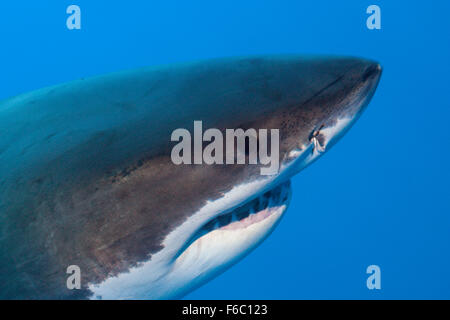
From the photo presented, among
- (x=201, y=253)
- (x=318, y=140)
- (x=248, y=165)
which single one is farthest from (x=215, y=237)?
(x=318, y=140)

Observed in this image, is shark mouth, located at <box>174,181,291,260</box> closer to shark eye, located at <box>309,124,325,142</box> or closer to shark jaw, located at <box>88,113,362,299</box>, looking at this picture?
shark jaw, located at <box>88,113,362,299</box>

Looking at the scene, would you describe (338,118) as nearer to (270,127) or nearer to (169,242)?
Answer: (270,127)

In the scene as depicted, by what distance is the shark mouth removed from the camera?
1349 millimetres

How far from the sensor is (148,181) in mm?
1157

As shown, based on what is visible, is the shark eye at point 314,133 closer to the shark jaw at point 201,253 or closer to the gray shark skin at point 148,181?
the gray shark skin at point 148,181

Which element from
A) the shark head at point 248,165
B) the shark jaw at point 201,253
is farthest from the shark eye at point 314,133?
the shark jaw at point 201,253

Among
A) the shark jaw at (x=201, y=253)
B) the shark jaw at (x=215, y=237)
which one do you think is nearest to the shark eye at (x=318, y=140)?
the shark jaw at (x=215, y=237)

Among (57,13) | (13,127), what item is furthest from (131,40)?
(13,127)

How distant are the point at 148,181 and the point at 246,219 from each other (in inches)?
18.0

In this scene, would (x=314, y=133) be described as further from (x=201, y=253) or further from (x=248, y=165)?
(x=201, y=253)

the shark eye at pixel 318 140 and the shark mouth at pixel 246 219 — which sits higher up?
the shark eye at pixel 318 140

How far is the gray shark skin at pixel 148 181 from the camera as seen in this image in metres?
1.16

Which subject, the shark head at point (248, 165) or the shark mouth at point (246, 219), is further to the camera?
the shark mouth at point (246, 219)

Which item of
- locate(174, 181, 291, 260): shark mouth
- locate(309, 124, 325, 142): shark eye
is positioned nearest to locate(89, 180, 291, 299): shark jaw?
locate(174, 181, 291, 260): shark mouth
